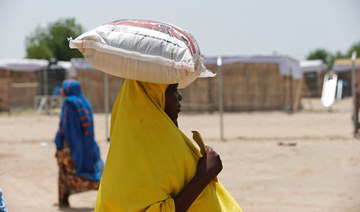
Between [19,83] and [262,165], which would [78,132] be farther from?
[19,83]

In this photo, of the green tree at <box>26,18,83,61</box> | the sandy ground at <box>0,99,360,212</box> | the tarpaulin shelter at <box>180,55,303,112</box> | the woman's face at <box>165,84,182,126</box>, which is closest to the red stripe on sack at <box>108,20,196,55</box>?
the woman's face at <box>165,84,182,126</box>

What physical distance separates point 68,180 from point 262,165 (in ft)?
12.6

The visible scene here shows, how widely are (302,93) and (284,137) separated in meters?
9.33

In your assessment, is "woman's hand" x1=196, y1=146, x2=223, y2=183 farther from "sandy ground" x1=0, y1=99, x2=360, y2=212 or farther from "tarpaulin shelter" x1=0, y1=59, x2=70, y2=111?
"tarpaulin shelter" x1=0, y1=59, x2=70, y2=111

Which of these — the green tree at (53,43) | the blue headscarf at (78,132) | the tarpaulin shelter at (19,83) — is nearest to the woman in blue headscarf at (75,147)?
the blue headscarf at (78,132)

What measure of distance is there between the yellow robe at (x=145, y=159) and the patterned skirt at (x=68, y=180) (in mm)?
4269

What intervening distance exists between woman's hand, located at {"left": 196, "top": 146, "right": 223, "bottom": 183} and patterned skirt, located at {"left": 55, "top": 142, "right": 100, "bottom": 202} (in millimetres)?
4339

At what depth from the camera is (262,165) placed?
345 inches

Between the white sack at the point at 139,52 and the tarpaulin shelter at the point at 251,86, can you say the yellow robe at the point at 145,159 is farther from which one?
the tarpaulin shelter at the point at 251,86

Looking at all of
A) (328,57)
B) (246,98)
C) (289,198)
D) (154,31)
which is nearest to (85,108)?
(289,198)

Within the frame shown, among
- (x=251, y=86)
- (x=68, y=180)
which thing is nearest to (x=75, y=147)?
(x=68, y=180)

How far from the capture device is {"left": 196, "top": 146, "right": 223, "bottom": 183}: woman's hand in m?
2.05

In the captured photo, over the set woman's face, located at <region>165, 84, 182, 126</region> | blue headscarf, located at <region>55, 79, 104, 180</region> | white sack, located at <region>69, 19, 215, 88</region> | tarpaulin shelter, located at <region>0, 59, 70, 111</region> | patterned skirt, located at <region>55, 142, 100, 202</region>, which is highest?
white sack, located at <region>69, 19, 215, 88</region>

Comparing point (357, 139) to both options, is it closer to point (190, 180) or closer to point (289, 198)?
point (289, 198)
